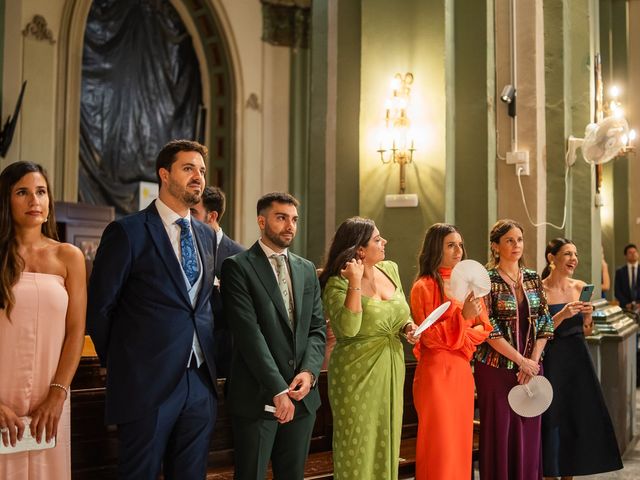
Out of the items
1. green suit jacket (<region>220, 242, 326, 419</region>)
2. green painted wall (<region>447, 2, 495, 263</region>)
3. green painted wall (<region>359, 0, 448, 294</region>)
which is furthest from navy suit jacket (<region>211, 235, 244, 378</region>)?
green painted wall (<region>447, 2, 495, 263</region>)

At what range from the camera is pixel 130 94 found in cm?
1003

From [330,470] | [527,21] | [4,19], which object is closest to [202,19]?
[4,19]

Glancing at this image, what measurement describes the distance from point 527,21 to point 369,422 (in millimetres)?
3732

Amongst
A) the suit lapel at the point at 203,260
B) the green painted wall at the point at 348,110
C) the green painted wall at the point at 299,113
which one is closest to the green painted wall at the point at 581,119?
the green painted wall at the point at 348,110

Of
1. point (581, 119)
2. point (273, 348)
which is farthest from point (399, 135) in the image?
point (273, 348)

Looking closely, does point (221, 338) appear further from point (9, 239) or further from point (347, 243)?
point (9, 239)

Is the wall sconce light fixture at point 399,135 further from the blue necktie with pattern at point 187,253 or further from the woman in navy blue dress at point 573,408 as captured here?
the blue necktie with pattern at point 187,253

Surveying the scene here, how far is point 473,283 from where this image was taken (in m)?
3.38

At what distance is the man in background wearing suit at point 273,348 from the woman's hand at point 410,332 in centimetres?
43

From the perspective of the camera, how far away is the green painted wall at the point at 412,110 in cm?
493

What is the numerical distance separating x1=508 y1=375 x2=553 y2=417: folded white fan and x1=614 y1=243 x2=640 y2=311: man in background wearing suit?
252 inches

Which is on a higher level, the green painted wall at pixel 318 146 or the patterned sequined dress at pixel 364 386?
the green painted wall at pixel 318 146

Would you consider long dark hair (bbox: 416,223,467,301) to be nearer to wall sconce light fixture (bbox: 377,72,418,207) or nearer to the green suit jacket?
the green suit jacket

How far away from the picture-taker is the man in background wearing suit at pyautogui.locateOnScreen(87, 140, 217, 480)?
2.62m
